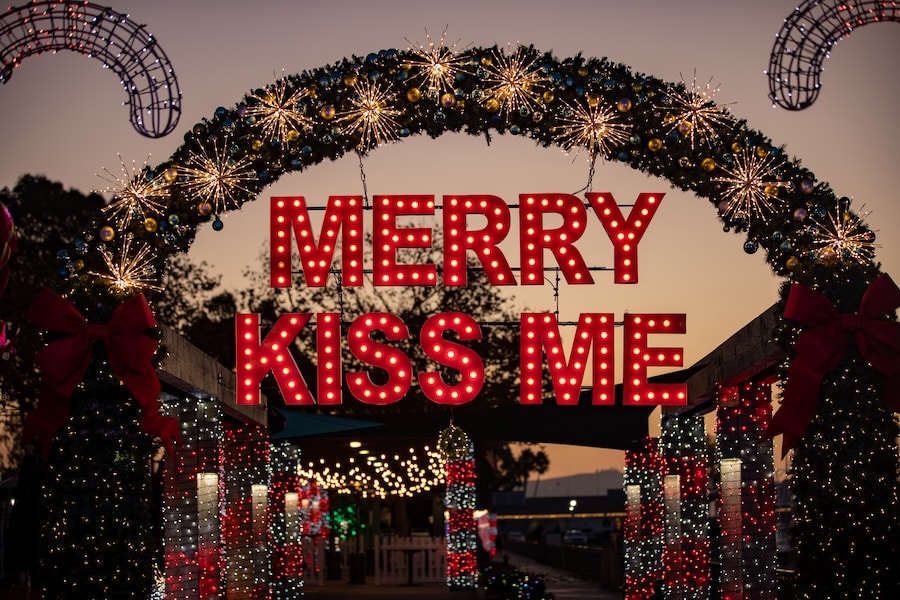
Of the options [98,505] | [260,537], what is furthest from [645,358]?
[260,537]

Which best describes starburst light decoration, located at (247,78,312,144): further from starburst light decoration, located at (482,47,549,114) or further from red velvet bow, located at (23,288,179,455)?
red velvet bow, located at (23,288,179,455)

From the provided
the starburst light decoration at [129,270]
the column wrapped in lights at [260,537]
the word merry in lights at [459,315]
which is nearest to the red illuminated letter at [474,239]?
the word merry in lights at [459,315]

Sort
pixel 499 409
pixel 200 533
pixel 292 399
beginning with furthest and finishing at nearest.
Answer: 1. pixel 499 409
2. pixel 200 533
3. pixel 292 399

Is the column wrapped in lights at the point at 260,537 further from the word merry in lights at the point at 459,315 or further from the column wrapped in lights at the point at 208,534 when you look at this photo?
the word merry in lights at the point at 459,315

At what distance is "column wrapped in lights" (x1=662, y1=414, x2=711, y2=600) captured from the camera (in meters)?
15.6

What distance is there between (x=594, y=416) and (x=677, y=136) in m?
8.51

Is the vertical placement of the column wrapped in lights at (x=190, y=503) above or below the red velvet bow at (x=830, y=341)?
below

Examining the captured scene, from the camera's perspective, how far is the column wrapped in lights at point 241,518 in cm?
1653

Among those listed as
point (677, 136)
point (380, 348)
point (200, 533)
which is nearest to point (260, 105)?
point (380, 348)

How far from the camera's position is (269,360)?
38.9 feet

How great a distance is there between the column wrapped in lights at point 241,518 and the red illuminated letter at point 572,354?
19.5 ft

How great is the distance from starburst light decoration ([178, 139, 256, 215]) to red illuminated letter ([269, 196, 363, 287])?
1.07 m

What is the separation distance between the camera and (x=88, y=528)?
9.57 m

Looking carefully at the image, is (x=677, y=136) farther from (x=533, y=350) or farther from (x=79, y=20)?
(x=79, y=20)
